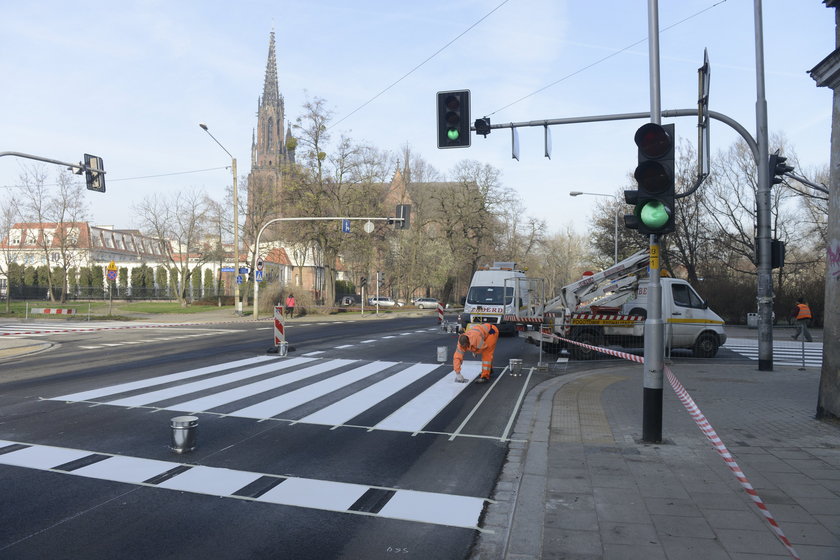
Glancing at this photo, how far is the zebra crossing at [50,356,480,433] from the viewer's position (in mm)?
8758

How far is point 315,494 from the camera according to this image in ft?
17.9

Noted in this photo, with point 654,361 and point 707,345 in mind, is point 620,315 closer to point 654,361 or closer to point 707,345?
point 707,345

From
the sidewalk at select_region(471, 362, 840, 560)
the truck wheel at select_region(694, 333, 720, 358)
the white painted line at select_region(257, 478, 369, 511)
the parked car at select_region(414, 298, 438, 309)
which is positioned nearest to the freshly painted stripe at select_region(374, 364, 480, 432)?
the sidewalk at select_region(471, 362, 840, 560)

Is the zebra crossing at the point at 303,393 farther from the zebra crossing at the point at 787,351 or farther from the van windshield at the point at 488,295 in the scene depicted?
the van windshield at the point at 488,295

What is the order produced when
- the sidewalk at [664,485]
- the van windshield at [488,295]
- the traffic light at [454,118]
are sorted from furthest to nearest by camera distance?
the van windshield at [488,295] → the traffic light at [454,118] → the sidewalk at [664,485]

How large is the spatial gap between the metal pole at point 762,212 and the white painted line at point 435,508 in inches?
422

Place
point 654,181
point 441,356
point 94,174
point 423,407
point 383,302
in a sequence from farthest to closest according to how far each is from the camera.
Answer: point 383,302
point 94,174
point 441,356
point 423,407
point 654,181

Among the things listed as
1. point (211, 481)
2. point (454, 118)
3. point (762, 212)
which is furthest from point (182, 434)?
point (762, 212)

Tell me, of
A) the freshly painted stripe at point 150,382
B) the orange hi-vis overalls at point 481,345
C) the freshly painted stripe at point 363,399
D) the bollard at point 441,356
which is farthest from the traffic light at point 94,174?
the orange hi-vis overalls at point 481,345

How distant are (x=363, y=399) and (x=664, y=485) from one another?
5.44 metres

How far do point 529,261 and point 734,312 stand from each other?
111 feet

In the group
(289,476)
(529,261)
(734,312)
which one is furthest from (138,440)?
(529,261)

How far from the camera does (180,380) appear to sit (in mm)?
11773

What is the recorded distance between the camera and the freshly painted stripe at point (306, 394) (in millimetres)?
8859
